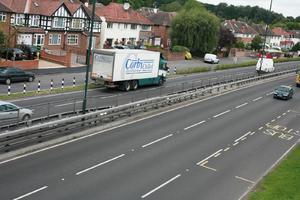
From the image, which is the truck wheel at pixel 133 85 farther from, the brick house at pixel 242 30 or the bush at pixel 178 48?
the brick house at pixel 242 30

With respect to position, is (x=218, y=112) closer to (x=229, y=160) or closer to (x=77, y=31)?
(x=229, y=160)

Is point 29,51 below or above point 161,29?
below

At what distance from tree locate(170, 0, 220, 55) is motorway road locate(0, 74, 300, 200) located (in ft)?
166

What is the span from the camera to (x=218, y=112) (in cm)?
3609

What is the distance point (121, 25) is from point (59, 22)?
1848 centimetres

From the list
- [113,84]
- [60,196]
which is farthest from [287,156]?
[113,84]

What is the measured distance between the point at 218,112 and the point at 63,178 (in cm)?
1993

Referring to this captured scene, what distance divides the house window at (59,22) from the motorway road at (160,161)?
3661 centimetres

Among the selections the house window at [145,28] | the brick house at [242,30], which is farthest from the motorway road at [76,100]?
the brick house at [242,30]

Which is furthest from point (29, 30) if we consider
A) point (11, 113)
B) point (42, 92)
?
point (11, 113)

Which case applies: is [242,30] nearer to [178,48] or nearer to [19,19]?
[178,48]

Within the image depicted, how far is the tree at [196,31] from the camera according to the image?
83625 millimetres

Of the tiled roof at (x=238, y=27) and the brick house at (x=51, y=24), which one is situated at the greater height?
the tiled roof at (x=238, y=27)

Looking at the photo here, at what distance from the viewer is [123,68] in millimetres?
41031
